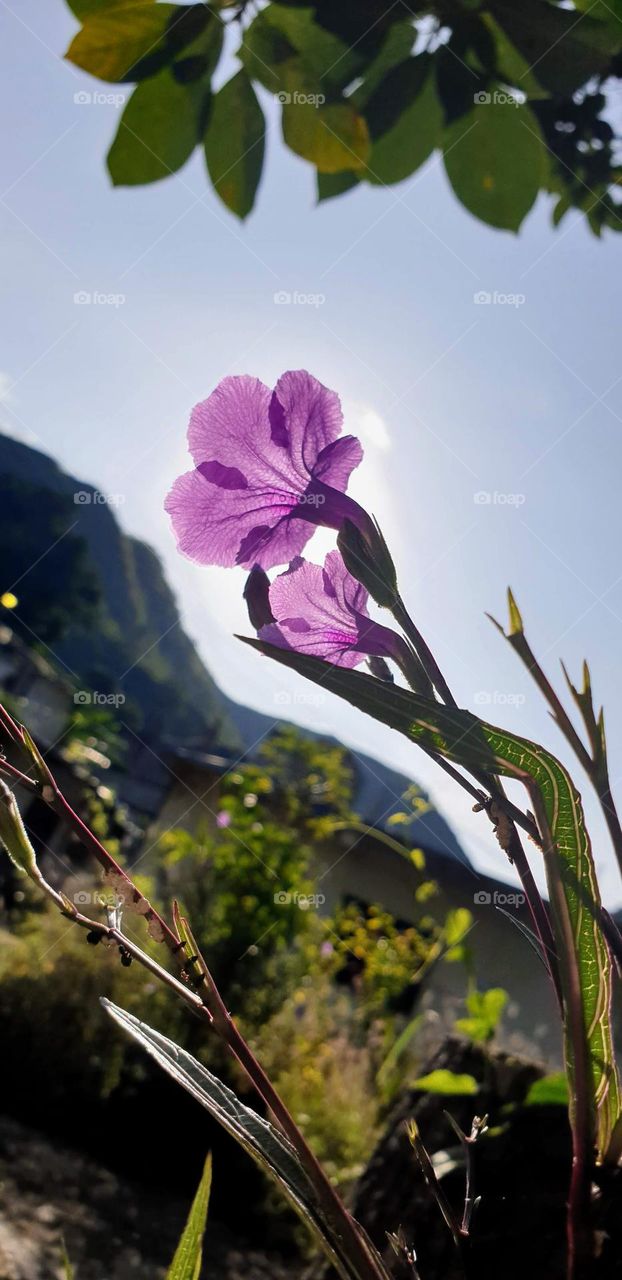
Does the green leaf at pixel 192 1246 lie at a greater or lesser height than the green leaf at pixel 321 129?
lesser

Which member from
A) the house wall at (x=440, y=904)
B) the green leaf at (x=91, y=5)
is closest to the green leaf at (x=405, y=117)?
the green leaf at (x=91, y=5)

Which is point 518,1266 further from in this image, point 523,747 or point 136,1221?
point 136,1221

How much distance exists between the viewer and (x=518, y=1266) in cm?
122

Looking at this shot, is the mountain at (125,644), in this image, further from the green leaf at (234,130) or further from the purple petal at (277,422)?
the purple petal at (277,422)

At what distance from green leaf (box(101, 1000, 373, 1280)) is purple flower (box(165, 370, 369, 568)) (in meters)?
0.23

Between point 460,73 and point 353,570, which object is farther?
point 460,73

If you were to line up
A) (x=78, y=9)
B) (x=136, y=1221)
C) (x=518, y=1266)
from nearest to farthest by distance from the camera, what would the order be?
(x=78, y=9) < (x=518, y=1266) < (x=136, y=1221)

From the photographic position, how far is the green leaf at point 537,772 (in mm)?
251

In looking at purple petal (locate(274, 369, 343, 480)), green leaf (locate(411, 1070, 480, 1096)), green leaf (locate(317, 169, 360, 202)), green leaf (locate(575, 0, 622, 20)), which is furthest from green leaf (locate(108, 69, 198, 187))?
green leaf (locate(411, 1070, 480, 1096))

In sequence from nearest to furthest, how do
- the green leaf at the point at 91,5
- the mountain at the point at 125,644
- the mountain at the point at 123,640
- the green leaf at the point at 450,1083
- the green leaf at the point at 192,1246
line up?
the green leaf at the point at 192,1246, the green leaf at the point at 91,5, the green leaf at the point at 450,1083, the mountain at the point at 123,640, the mountain at the point at 125,644

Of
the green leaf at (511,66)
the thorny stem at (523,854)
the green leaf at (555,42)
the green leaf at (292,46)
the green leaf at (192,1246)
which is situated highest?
the green leaf at (555,42)

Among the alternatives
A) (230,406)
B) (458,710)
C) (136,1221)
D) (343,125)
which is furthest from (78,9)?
(136,1221)

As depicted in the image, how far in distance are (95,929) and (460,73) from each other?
1054 mm

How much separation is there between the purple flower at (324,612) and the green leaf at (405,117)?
0.79 meters
